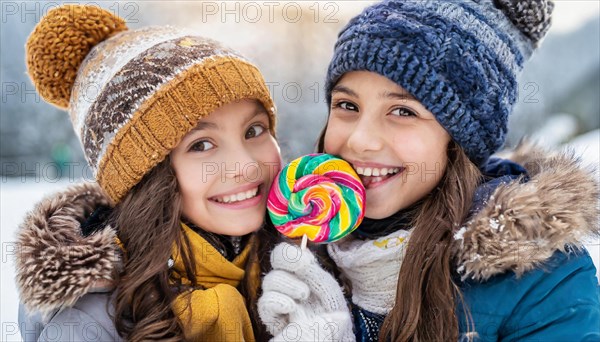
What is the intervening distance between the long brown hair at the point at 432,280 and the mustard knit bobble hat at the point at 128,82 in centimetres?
86

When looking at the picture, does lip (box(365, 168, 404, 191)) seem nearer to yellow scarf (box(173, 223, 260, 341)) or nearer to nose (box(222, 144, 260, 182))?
nose (box(222, 144, 260, 182))

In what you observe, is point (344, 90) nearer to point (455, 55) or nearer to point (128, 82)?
point (455, 55)

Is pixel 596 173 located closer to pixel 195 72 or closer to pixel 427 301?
pixel 427 301

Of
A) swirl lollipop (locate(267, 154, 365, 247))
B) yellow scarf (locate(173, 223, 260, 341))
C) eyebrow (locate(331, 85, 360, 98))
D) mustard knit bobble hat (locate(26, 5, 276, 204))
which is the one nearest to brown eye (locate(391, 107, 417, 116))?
eyebrow (locate(331, 85, 360, 98))

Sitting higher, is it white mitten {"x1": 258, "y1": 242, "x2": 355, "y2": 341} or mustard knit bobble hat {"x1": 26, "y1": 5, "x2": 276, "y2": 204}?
mustard knit bobble hat {"x1": 26, "y1": 5, "x2": 276, "y2": 204}

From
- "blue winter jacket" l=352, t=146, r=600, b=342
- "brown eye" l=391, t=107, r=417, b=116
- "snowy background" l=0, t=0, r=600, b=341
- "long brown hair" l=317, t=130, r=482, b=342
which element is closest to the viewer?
"blue winter jacket" l=352, t=146, r=600, b=342

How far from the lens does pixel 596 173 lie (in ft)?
6.98

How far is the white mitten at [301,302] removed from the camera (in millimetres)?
2008

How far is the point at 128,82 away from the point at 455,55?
1222 mm

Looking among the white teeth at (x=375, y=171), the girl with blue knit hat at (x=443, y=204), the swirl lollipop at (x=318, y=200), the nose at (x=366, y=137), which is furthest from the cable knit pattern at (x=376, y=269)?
the nose at (x=366, y=137)

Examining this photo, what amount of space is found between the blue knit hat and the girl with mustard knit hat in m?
0.54

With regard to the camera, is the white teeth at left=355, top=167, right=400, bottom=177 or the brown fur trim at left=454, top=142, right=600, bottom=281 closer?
the brown fur trim at left=454, top=142, right=600, bottom=281

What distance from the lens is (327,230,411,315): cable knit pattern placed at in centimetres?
216

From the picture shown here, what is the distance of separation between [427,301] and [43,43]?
186 centimetres
